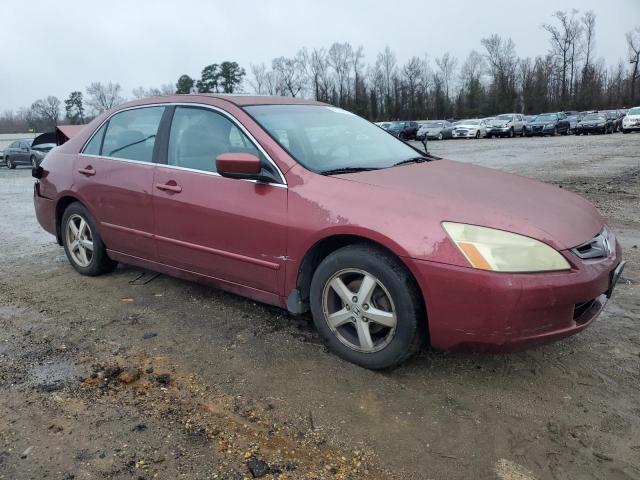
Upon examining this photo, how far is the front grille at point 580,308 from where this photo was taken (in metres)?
2.81

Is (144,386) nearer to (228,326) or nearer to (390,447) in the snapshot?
(228,326)

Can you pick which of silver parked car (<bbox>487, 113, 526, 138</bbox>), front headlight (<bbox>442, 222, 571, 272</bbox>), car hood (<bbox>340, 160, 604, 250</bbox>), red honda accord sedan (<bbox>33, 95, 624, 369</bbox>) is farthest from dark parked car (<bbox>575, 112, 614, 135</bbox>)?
front headlight (<bbox>442, 222, 571, 272</bbox>)

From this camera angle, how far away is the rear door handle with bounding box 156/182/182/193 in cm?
386

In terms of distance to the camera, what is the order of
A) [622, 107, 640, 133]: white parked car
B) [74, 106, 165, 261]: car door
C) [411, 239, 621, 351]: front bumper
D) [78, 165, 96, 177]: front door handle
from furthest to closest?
1. [622, 107, 640, 133]: white parked car
2. [78, 165, 96, 177]: front door handle
3. [74, 106, 165, 261]: car door
4. [411, 239, 621, 351]: front bumper

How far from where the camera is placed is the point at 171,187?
3.90m

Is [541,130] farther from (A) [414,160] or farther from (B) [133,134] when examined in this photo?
(B) [133,134]

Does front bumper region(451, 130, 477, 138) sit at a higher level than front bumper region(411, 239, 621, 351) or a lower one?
higher

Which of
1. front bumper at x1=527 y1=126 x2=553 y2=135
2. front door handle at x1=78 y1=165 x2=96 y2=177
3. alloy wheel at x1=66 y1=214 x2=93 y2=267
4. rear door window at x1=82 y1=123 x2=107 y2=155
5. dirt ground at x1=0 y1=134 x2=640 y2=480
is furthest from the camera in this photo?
front bumper at x1=527 y1=126 x2=553 y2=135

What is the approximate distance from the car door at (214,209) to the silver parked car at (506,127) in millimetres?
36683

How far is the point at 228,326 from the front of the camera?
381cm

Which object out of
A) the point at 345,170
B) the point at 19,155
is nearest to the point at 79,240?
the point at 345,170

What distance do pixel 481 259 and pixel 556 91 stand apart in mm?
84670

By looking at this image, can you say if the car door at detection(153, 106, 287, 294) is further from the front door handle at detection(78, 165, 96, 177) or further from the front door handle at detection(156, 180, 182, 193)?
the front door handle at detection(78, 165, 96, 177)

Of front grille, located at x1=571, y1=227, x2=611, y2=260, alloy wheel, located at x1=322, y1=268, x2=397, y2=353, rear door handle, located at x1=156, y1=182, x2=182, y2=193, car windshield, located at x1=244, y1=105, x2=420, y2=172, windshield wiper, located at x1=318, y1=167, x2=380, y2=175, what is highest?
car windshield, located at x1=244, y1=105, x2=420, y2=172
